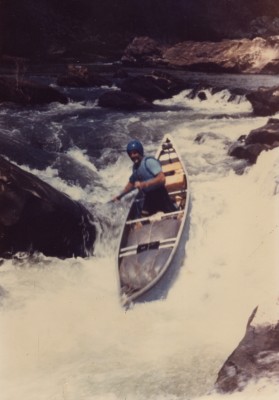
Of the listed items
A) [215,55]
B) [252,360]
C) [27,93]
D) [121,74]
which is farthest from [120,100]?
[252,360]

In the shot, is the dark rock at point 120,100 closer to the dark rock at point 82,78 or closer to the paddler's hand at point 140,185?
the dark rock at point 82,78

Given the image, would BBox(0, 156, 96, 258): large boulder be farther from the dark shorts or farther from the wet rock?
the wet rock

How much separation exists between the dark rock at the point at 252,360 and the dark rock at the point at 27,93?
7.07 ft

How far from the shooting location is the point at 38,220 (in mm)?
3416

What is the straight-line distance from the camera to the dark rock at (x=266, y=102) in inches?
151

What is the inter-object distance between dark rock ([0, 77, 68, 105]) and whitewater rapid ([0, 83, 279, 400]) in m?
0.50

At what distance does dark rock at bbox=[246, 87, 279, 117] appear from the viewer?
12.6 feet

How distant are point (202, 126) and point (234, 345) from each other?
5.14ft

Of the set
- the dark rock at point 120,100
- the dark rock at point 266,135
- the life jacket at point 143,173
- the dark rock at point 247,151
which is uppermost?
the dark rock at point 120,100

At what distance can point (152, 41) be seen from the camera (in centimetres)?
387

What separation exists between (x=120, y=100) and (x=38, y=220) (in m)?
1.14

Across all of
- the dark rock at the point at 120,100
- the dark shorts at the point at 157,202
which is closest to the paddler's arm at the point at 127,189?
the dark shorts at the point at 157,202

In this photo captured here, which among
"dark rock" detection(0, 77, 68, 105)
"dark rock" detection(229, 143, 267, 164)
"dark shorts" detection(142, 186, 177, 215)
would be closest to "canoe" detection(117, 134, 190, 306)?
"dark shorts" detection(142, 186, 177, 215)

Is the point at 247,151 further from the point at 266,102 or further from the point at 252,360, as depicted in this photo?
the point at 252,360
